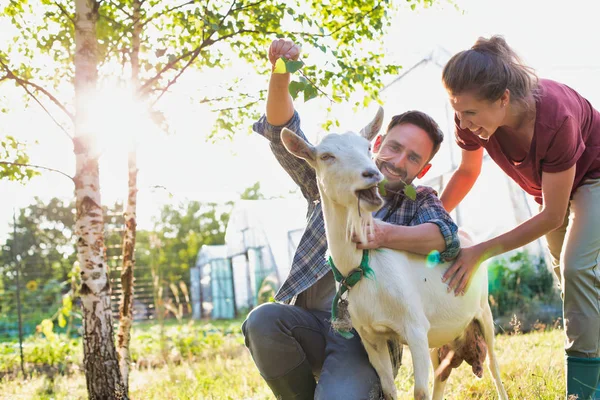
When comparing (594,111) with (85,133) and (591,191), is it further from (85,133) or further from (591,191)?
(85,133)

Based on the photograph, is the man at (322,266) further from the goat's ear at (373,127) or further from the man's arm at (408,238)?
the goat's ear at (373,127)

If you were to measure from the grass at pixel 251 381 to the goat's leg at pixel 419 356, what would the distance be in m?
1.14

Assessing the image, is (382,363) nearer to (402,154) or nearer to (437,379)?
(437,379)

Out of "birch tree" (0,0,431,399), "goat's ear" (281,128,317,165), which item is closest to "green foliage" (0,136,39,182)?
"birch tree" (0,0,431,399)

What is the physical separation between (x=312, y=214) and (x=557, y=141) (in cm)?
107

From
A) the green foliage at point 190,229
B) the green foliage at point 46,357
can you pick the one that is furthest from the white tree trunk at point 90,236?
the green foliage at point 190,229

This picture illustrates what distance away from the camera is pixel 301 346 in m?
2.66

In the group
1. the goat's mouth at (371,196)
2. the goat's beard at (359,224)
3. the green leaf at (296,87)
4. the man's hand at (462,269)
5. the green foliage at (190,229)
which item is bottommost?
the man's hand at (462,269)

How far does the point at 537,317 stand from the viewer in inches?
305

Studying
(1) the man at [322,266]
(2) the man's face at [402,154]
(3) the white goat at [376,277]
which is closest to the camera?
(3) the white goat at [376,277]

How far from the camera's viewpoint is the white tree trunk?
3.48m

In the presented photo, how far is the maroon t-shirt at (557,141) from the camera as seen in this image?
2.43m

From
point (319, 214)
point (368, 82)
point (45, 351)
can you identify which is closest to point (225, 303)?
point (45, 351)

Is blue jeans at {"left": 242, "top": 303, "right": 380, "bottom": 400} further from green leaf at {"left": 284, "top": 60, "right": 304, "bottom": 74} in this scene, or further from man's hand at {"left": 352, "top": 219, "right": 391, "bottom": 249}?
green leaf at {"left": 284, "top": 60, "right": 304, "bottom": 74}
